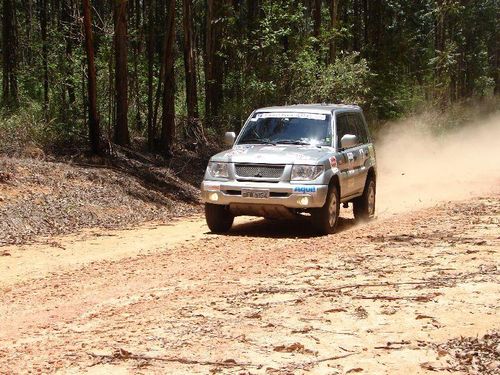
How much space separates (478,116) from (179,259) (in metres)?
32.4

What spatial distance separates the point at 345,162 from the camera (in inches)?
494

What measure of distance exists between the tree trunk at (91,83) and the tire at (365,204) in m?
6.90

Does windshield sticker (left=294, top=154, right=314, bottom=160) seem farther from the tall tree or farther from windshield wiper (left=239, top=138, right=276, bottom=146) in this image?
the tall tree

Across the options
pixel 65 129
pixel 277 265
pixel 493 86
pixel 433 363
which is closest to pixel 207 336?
pixel 433 363

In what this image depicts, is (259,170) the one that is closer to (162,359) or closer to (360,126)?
(360,126)

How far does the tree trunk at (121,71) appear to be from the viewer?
1933 centimetres

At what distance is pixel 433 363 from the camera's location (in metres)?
4.88

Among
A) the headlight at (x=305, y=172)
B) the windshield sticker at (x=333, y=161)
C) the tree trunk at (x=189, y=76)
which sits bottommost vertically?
the headlight at (x=305, y=172)

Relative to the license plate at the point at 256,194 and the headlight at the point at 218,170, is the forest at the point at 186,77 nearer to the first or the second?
the headlight at the point at 218,170

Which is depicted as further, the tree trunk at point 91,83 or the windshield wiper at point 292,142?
the tree trunk at point 91,83

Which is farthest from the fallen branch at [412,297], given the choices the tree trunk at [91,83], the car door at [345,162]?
Answer: the tree trunk at [91,83]

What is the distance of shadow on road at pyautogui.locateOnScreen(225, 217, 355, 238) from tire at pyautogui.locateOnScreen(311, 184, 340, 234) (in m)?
0.23

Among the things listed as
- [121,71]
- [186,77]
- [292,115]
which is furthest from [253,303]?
[186,77]

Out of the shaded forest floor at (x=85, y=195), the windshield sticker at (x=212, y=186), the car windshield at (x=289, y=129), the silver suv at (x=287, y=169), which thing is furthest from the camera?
the shaded forest floor at (x=85, y=195)
